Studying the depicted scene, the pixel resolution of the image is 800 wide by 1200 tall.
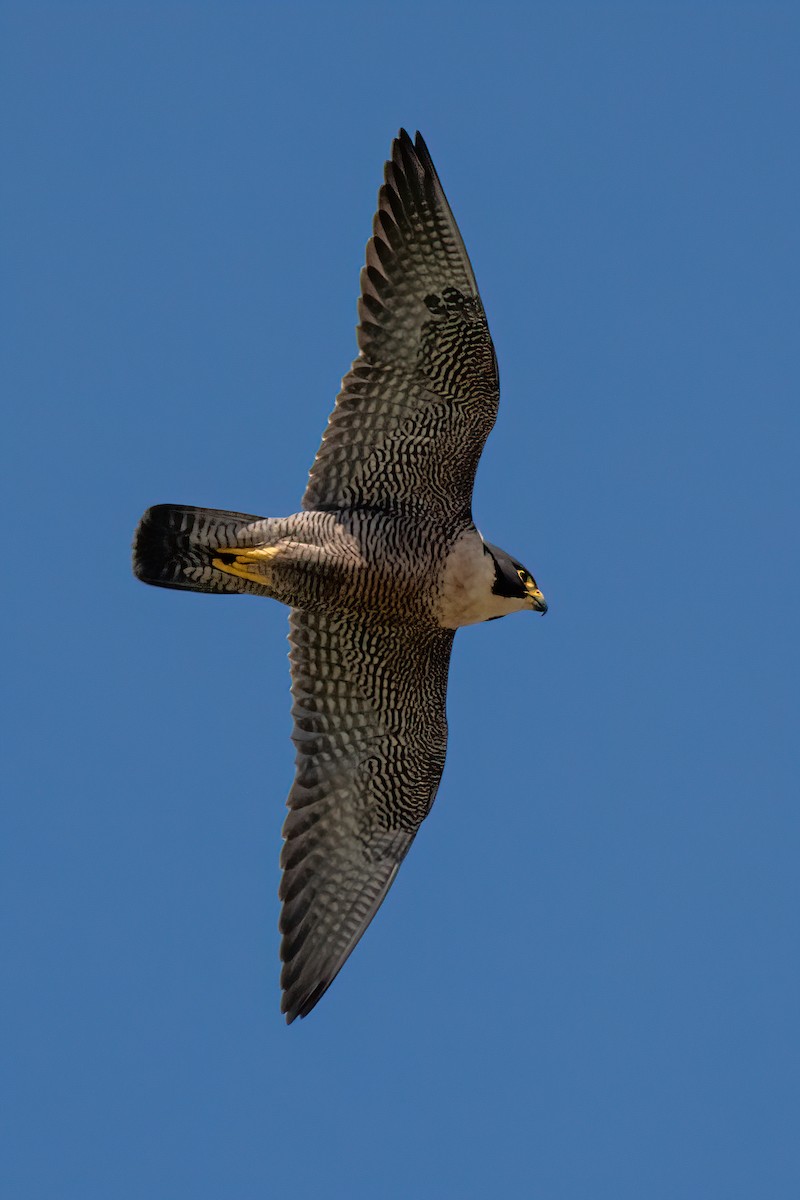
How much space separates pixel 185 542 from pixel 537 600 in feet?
7.91

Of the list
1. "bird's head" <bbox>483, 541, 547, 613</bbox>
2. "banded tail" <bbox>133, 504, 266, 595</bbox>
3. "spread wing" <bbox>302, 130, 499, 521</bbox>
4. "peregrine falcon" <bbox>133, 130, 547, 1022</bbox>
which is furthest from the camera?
"bird's head" <bbox>483, 541, 547, 613</bbox>

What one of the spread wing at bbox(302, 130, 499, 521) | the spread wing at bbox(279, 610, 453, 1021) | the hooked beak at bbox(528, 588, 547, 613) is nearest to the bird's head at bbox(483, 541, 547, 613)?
the hooked beak at bbox(528, 588, 547, 613)

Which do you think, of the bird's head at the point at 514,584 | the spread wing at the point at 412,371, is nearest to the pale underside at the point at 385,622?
the spread wing at the point at 412,371

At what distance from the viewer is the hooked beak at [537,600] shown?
497 inches

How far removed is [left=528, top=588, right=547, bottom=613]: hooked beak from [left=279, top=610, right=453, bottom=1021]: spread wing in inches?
25.4

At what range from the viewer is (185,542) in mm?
12156

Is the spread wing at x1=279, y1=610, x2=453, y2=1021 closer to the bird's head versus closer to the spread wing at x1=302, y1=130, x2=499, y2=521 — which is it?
the bird's head

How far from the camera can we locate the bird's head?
12.5m

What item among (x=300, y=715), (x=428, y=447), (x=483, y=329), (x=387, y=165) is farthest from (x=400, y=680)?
(x=387, y=165)

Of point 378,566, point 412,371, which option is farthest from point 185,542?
point 412,371

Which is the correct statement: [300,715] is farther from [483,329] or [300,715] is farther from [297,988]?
[483,329]

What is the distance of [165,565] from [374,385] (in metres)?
1.80

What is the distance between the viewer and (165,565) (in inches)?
480

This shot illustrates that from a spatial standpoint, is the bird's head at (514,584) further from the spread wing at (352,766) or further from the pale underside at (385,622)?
the spread wing at (352,766)
